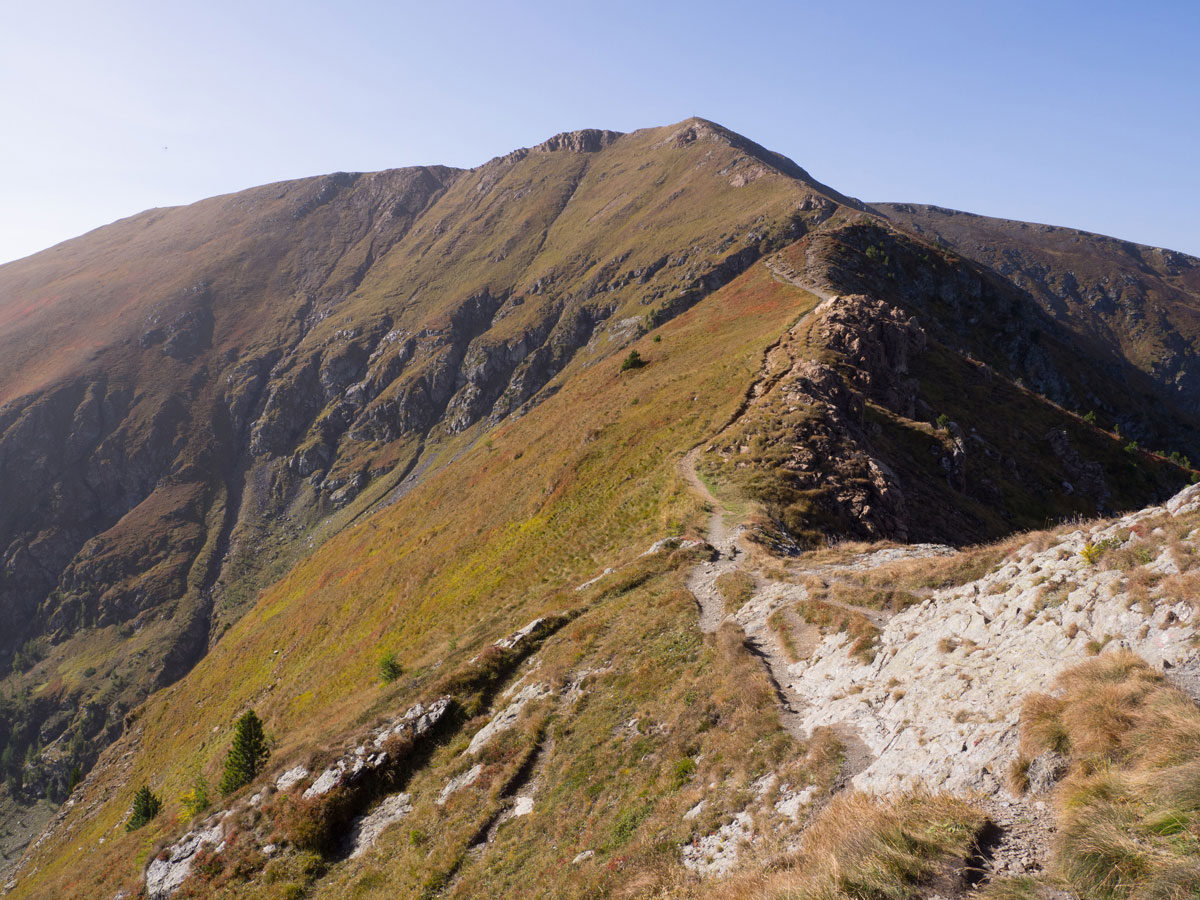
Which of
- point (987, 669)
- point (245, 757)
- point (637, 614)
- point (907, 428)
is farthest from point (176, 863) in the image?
point (907, 428)

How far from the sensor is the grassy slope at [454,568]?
110 ft

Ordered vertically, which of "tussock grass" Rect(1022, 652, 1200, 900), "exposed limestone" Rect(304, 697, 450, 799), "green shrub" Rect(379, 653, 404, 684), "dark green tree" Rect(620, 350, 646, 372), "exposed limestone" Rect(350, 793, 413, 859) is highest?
"dark green tree" Rect(620, 350, 646, 372)

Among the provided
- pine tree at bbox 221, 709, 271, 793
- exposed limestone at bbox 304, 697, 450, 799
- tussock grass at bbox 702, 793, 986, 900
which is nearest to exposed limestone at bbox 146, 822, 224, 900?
exposed limestone at bbox 304, 697, 450, 799

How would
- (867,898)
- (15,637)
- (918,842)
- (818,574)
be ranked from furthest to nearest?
(15,637)
(818,574)
(918,842)
(867,898)

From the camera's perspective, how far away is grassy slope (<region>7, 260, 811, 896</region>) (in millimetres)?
33406

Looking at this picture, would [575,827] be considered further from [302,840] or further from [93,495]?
[93,495]

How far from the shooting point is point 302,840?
59.2ft

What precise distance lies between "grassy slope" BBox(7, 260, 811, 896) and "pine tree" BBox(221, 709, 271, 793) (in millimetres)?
1670

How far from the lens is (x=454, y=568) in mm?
46875

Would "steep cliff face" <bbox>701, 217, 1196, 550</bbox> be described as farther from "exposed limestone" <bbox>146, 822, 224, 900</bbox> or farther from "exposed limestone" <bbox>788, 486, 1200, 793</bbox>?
"exposed limestone" <bbox>146, 822, 224, 900</bbox>

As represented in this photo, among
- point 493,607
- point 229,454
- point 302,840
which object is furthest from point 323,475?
point 302,840

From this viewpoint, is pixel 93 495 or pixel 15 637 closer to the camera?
pixel 15 637

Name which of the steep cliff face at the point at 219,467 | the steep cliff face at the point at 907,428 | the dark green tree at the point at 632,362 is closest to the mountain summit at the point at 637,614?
the steep cliff face at the point at 907,428

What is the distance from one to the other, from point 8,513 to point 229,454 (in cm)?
6031
